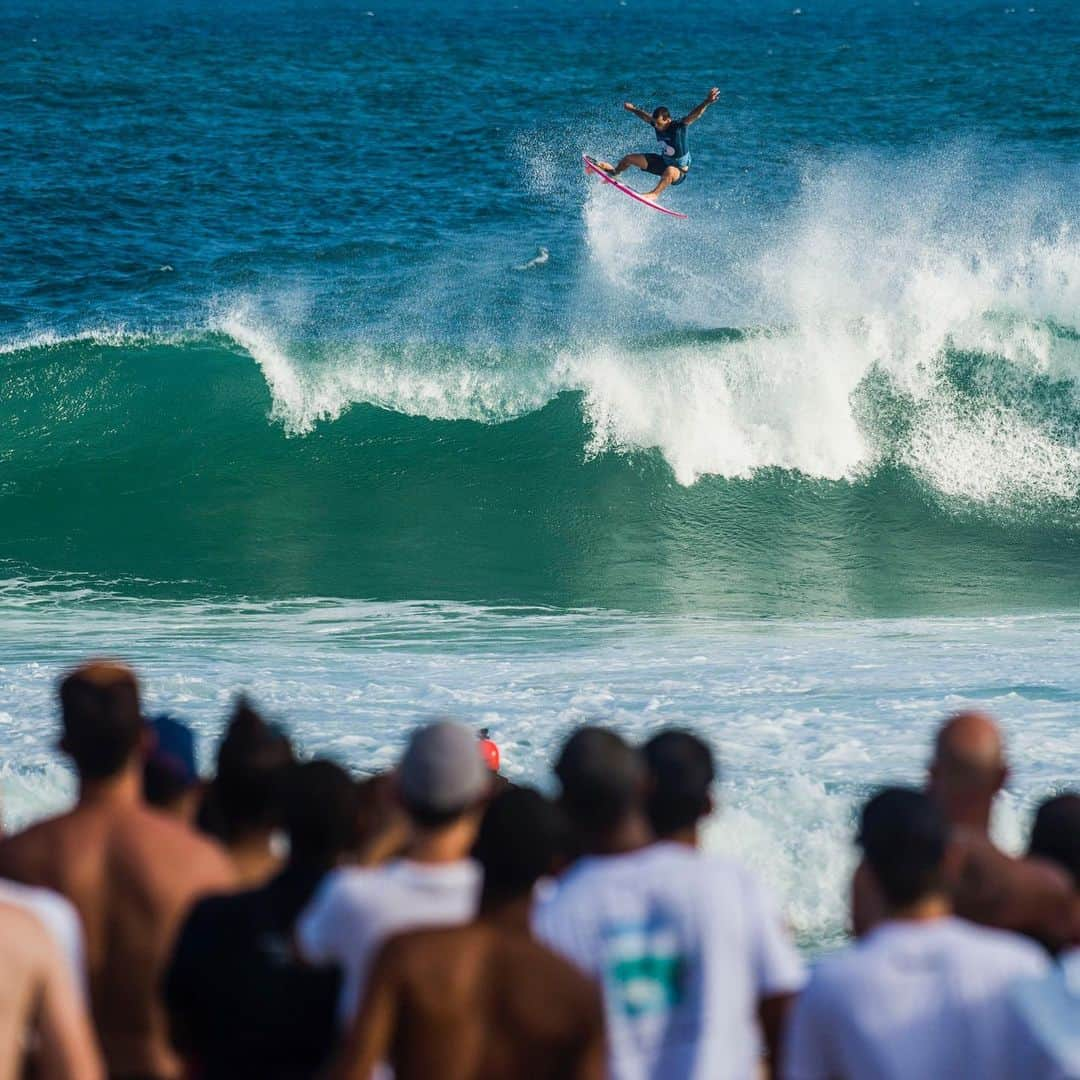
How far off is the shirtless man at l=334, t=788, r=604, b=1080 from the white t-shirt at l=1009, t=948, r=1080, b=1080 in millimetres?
735

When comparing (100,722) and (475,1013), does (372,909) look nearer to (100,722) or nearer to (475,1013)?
(475,1013)

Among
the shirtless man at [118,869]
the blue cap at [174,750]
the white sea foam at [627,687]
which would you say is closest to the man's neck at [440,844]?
the shirtless man at [118,869]

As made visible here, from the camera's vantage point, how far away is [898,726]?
8820 mm

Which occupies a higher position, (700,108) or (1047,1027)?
(700,108)

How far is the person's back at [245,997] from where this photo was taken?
309cm

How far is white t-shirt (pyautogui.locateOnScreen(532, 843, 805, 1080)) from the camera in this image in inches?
125

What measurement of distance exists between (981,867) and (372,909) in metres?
1.29

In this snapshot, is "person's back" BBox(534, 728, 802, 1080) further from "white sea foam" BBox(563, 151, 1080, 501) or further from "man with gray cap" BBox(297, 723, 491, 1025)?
"white sea foam" BBox(563, 151, 1080, 501)

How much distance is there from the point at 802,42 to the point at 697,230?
45.0 metres

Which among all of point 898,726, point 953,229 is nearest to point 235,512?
point 898,726

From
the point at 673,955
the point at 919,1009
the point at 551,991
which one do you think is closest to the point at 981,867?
the point at 919,1009

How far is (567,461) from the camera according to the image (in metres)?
17.1

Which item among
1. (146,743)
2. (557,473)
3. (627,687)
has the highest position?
(557,473)

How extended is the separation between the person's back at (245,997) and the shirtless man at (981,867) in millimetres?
1079
